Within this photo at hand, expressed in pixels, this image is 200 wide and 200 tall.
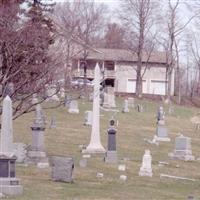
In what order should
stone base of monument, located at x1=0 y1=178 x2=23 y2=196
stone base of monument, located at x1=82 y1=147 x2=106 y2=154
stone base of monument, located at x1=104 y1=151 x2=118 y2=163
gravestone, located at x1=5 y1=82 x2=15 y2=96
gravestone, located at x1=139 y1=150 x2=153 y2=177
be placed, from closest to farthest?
stone base of monument, located at x1=0 y1=178 x2=23 y2=196 < gravestone, located at x1=139 y1=150 x2=153 y2=177 < gravestone, located at x1=5 y1=82 x2=15 y2=96 < stone base of monument, located at x1=104 y1=151 x2=118 y2=163 < stone base of monument, located at x1=82 y1=147 x2=106 y2=154

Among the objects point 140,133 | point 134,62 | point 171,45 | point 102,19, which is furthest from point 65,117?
point 102,19

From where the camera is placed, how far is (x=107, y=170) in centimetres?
1819

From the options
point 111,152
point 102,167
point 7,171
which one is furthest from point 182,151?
point 7,171

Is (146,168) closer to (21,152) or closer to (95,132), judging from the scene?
(21,152)

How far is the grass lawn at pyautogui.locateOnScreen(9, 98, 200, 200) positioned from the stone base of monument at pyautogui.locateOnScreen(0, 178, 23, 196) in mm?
154

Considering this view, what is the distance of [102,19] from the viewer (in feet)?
306

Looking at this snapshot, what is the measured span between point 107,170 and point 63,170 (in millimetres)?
3253

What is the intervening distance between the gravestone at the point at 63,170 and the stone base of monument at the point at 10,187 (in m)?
2.07

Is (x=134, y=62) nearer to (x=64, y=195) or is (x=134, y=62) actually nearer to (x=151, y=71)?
(x=151, y=71)

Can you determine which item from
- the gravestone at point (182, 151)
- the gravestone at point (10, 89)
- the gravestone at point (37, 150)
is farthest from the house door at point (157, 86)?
the gravestone at point (37, 150)

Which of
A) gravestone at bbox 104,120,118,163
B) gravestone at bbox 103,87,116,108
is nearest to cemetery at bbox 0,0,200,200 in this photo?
gravestone at bbox 104,120,118,163

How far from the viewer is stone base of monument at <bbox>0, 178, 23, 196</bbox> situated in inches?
504

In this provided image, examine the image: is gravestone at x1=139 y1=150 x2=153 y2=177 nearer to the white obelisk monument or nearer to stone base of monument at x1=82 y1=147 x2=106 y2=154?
stone base of monument at x1=82 y1=147 x2=106 y2=154

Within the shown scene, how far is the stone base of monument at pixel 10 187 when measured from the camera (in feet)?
42.0
